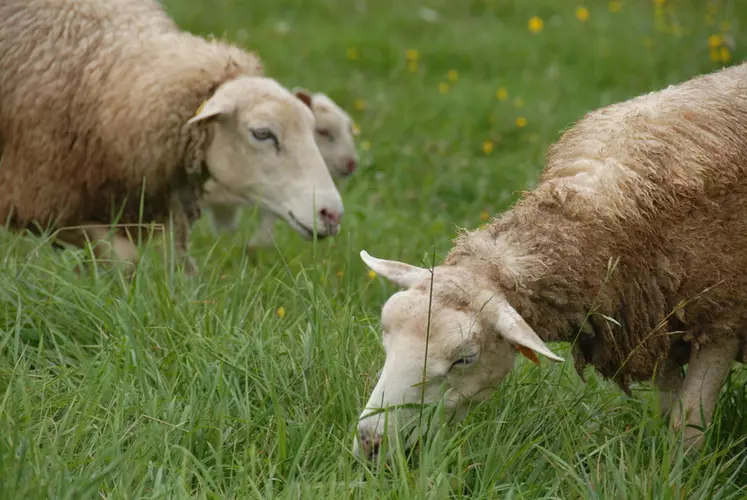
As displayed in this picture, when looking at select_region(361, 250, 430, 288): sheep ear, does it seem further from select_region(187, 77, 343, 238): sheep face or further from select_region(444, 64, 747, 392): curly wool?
select_region(187, 77, 343, 238): sheep face

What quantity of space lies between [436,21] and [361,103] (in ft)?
6.99

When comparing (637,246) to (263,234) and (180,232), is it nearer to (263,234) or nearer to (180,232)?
(180,232)

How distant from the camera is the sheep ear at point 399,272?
3271mm

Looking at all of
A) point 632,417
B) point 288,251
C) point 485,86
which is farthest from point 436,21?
point 632,417

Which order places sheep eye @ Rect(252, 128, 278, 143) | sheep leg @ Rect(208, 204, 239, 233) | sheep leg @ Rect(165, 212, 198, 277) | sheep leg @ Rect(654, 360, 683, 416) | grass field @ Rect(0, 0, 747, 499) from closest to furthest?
grass field @ Rect(0, 0, 747, 499) < sheep leg @ Rect(654, 360, 683, 416) < sheep eye @ Rect(252, 128, 278, 143) < sheep leg @ Rect(165, 212, 198, 277) < sheep leg @ Rect(208, 204, 239, 233)

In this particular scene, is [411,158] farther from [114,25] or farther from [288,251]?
[114,25]

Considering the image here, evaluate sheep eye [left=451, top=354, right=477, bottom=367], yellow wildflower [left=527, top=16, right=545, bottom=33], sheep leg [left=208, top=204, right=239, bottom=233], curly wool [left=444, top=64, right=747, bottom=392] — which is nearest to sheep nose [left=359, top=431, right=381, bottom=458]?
sheep eye [left=451, top=354, right=477, bottom=367]

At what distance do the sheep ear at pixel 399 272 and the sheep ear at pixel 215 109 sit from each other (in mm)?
1338

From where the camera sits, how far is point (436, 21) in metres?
9.51

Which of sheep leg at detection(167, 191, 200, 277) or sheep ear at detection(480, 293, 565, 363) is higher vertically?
sheep ear at detection(480, 293, 565, 363)

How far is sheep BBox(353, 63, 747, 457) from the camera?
3189 mm

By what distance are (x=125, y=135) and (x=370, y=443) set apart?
209cm

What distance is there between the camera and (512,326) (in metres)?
3.06

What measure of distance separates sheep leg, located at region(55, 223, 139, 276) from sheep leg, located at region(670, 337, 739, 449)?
2.11 metres
